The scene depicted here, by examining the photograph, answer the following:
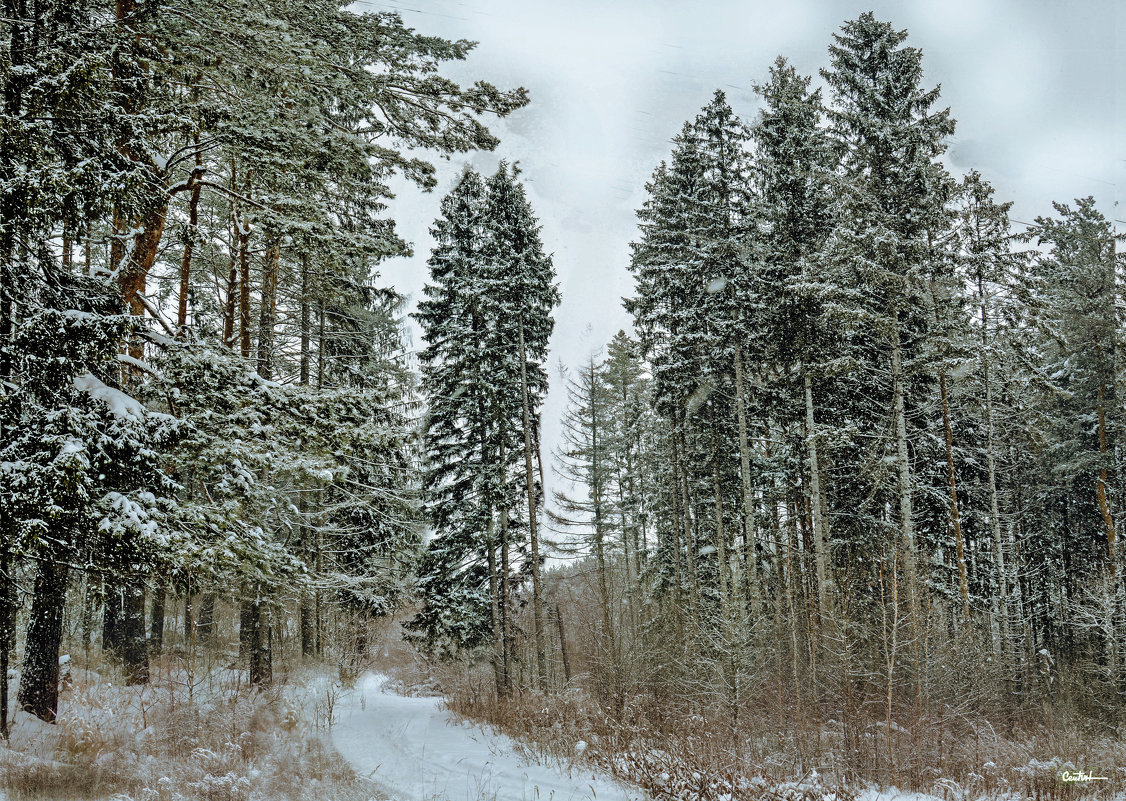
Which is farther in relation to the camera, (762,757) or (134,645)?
(762,757)

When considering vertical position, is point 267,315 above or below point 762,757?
above

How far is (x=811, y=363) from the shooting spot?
1662 centimetres

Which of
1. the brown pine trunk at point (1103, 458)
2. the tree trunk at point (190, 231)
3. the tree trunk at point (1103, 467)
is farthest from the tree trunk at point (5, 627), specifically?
the brown pine trunk at point (1103, 458)

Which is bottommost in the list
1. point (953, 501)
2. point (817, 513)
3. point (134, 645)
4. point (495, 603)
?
point (495, 603)

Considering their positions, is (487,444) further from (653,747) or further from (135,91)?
(135,91)

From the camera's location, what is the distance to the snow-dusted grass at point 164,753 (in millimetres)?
5898

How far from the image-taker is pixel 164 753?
7.19 m

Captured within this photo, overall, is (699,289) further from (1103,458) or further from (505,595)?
(1103,458)

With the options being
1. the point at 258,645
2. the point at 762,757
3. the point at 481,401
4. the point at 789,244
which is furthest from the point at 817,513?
the point at 258,645

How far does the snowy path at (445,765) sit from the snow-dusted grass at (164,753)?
1.99 feet

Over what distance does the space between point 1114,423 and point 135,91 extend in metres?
30.7

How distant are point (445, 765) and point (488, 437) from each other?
10497mm

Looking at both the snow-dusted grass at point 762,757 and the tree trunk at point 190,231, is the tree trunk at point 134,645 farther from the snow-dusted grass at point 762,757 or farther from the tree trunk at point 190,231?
the snow-dusted grass at point 762,757

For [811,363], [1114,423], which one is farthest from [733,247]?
[1114,423]
